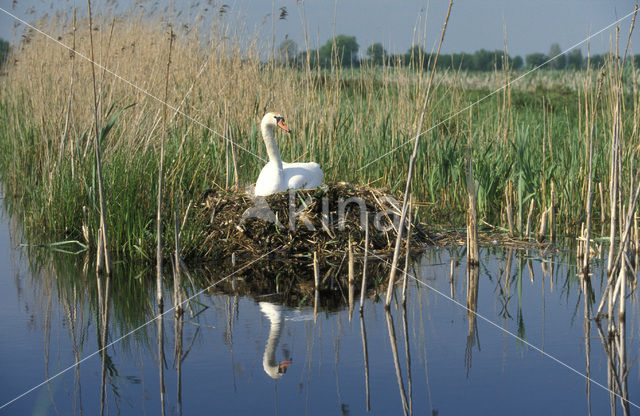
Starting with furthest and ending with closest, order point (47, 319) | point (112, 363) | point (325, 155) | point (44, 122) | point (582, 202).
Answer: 1. point (44, 122)
2. point (325, 155)
3. point (582, 202)
4. point (47, 319)
5. point (112, 363)

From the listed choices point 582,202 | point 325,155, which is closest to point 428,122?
point 325,155

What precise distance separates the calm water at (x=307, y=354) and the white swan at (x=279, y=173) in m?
1.87

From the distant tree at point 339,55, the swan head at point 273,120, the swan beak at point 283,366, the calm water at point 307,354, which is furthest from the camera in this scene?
the distant tree at point 339,55

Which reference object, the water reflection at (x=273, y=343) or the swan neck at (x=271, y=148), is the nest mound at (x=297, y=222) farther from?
the water reflection at (x=273, y=343)

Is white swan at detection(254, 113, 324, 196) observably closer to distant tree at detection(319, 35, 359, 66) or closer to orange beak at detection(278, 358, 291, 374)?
distant tree at detection(319, 35, 359, 66)

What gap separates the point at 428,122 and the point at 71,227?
465 centimetres

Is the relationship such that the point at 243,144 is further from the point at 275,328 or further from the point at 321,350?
the point at 321,350

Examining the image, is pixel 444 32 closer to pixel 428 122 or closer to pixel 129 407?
pixel 129 407

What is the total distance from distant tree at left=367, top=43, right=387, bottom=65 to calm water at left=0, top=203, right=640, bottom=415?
4849 mm

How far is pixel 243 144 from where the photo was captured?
10039 mm

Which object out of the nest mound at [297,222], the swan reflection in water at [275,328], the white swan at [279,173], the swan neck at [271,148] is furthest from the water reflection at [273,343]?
the swan neck at [271,148]

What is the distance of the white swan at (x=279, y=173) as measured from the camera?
7.87m

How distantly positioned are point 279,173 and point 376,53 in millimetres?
3990

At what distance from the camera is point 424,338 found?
16.7 ft
